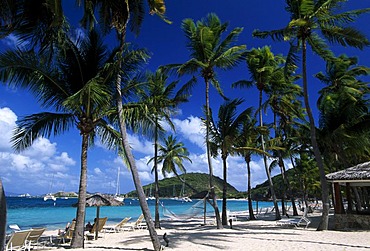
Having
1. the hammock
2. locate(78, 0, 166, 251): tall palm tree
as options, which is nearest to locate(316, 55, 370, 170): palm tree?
the hammock

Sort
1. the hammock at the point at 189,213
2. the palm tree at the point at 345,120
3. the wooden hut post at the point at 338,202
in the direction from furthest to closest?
the palm tree at the point at 345,120 < the hammock at the point at 189,213 < the wooden hut post at the point at 338,202

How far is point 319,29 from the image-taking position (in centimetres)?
1098

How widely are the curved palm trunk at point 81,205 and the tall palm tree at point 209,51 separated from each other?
543 cm

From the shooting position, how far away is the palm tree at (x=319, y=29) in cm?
1016

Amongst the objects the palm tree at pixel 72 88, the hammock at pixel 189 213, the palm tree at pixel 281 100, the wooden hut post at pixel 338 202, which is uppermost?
the palm tree at pixel 281 100

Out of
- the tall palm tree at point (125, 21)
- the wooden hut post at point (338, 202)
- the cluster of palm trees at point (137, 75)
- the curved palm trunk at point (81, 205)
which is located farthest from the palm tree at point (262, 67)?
the curved palm trunk at point (81, 205)

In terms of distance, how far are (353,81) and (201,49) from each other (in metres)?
10.3

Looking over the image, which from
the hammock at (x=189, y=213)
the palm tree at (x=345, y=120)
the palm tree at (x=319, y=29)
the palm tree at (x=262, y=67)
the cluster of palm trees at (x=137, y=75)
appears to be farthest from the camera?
the palm tree at (x=262, y=67)

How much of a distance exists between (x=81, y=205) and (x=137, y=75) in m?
3.87

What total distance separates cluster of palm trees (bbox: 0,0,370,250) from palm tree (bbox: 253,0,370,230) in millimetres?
33

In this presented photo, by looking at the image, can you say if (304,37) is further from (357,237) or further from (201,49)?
(357,237)

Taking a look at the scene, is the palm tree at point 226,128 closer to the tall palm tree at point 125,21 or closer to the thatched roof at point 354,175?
the thatched roof at point 354,175

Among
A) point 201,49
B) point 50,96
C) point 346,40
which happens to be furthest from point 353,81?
point 50,96

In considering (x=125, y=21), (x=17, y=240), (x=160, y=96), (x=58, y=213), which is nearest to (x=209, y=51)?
(x=160, y=96)
